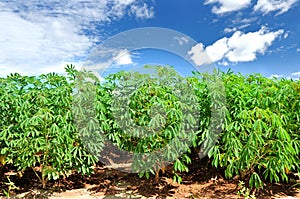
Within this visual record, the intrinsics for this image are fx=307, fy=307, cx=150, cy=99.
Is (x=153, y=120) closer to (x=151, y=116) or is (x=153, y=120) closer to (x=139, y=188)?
(x=151, y=116)

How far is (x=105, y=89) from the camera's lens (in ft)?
13.1

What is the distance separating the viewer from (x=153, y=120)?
3348 millimetres

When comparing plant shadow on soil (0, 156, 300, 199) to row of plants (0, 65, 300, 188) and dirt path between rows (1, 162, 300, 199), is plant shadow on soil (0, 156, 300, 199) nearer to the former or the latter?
dirt path between rows (1, 162, 300, 199)

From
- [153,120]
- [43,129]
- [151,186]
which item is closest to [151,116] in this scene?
[153,120]

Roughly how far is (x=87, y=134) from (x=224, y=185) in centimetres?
194

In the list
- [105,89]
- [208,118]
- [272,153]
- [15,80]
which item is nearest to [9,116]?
[15,80]

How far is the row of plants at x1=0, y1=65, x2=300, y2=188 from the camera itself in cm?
346

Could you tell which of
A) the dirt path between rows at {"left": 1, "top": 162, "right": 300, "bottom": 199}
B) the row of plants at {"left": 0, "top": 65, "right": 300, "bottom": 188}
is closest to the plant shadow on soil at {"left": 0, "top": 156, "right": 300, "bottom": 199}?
the dirt path between rows at {"left": 1, "top": 162, "right": 300, "bottom": 199}

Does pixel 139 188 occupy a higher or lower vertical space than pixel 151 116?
lower

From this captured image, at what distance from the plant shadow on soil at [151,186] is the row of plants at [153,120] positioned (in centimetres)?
33

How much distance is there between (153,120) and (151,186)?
116cm

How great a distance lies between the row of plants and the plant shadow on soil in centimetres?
33

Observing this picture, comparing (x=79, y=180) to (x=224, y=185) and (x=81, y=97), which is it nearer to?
(x=81, y=97)

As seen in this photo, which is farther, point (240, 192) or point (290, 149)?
point (240, 192)
